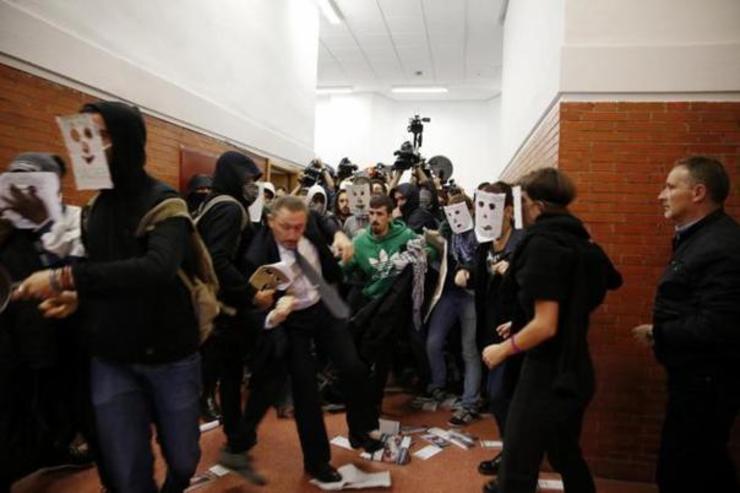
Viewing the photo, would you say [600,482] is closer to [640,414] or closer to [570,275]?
[640,414]

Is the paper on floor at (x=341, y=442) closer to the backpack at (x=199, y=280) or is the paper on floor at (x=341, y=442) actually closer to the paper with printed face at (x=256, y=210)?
the paper with printed face at (x=256, y=210)

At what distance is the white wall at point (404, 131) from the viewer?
42.7 feet

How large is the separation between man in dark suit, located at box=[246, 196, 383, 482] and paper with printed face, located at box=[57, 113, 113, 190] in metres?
1.13

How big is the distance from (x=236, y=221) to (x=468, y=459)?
219 centimetres

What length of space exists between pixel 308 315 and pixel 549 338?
Answer: 136 cm

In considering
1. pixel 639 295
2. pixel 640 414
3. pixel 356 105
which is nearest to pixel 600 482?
pixel 640 414

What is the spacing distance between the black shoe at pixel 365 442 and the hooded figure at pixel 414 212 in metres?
1.82

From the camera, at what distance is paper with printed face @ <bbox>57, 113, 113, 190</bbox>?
1.58 metres

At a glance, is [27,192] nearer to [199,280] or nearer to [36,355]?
[36,355]

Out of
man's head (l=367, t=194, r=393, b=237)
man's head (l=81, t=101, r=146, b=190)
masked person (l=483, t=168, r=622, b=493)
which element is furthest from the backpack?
man's head (l=367, t=194, r=393, b=237)

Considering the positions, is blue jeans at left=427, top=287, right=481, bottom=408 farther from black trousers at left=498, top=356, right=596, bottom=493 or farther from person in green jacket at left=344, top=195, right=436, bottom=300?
black trousers at left=498, top=356, right=596, bottom=493

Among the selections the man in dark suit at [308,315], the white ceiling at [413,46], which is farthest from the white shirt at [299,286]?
the white ceiling at [413,46]

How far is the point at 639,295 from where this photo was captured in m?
3.08

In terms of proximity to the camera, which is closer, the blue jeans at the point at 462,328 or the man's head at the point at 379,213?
the man's head at the point at 379,213
